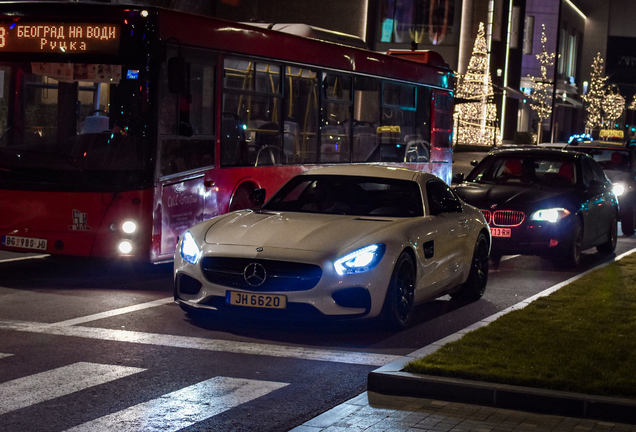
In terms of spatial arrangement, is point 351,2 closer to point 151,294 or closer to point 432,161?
point 432,161

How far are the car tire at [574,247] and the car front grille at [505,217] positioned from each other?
0.74 meters

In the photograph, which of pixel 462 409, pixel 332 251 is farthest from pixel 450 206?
pixel 462 409

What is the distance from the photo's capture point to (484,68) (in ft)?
180

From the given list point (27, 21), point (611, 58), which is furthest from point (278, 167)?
point (611, 58)

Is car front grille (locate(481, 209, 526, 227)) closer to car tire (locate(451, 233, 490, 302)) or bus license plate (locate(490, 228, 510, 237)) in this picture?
bus license plate (locate(490, 228, 510, 237))

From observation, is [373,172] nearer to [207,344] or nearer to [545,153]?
[207,344]

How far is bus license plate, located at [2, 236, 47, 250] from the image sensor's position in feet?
36.8

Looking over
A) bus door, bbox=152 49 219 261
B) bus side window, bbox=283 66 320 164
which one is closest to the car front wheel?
bus door, bbox=152 49 219 261

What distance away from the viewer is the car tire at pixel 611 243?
53.1 feet

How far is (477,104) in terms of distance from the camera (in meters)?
54.8

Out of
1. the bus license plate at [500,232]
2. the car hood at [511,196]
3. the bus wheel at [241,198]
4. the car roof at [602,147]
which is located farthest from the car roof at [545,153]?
the car roof at [602,147]

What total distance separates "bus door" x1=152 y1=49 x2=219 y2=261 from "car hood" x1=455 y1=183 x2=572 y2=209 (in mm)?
3890

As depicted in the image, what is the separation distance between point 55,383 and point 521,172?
387 inches

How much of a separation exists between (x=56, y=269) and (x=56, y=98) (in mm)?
2229
